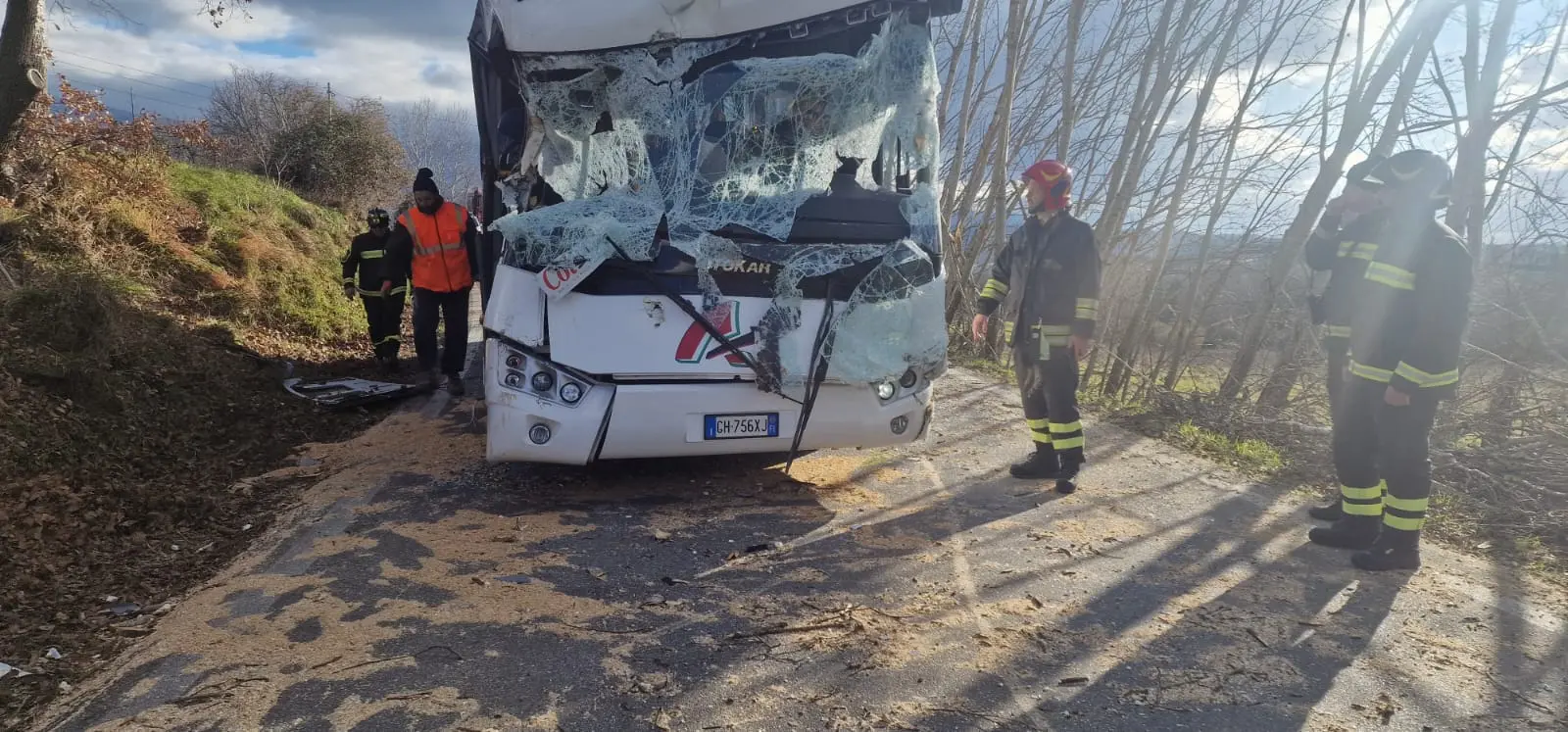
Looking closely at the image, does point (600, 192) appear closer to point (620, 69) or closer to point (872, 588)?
point (620, 69)

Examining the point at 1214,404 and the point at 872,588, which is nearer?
the point at 872,588

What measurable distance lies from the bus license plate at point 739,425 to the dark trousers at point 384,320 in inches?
205

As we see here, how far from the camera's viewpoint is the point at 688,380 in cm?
427

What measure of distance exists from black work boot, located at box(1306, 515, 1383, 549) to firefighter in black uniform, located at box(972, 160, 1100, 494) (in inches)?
52.1

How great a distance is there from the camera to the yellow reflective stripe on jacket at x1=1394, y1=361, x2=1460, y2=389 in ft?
12.2

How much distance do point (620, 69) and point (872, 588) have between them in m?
3.11

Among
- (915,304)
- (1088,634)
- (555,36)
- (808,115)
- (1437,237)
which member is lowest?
(1088,634)

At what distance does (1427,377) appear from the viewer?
3721 mm

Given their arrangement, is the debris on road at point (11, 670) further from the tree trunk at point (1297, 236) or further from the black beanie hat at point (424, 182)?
the tree trunk at point (1297, 236)

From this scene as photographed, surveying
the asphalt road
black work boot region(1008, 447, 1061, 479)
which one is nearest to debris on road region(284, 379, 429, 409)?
the asphalt road

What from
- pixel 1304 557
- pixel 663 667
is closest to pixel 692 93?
pixel 663 667

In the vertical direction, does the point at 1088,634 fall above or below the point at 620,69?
below

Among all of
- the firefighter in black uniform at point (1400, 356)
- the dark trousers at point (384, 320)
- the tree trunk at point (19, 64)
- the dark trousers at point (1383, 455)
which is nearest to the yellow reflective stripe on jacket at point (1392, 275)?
the firefighter in black uniform at point (1400, 356)

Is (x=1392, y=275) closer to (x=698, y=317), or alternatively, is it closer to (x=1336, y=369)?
(x=1336, y=369)
